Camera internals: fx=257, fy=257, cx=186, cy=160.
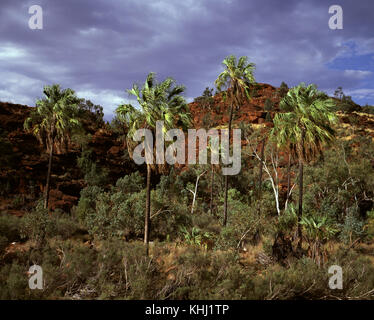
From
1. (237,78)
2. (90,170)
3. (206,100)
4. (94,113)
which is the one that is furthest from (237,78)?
(206,100)

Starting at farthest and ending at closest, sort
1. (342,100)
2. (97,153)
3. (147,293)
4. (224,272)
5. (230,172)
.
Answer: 1. (342,100)
2. (97,153)
3. (230,172)
4. (224,272)
5. (147,293)

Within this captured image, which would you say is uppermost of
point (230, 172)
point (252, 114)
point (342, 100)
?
point (342, 100)

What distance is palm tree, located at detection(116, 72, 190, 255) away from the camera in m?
12.2

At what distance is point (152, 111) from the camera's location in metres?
12.3

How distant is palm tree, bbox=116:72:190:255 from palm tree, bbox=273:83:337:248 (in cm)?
530

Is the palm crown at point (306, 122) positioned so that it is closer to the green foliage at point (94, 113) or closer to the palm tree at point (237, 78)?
the palm tree at point (237, 78)

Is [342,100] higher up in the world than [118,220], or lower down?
higher up

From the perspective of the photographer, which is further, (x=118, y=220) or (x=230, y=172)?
(x=230, y=172)

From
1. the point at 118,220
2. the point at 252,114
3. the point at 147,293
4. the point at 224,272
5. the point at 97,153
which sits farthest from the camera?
the point at 252,114

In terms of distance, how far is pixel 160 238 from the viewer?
16.4 m

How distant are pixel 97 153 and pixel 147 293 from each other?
107 ft

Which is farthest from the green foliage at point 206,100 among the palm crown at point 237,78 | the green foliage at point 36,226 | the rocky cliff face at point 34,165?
the green foliage at point 36,226
